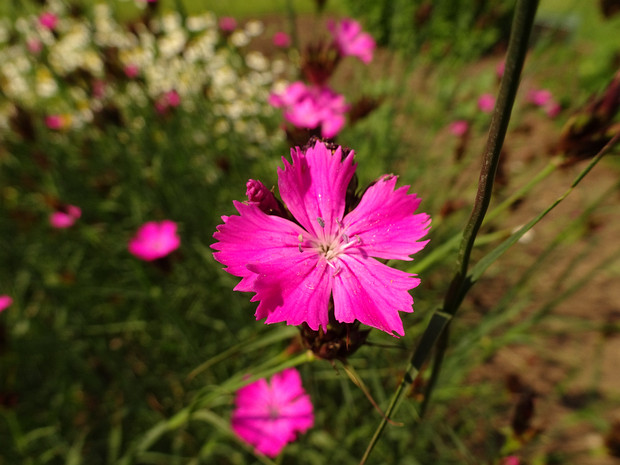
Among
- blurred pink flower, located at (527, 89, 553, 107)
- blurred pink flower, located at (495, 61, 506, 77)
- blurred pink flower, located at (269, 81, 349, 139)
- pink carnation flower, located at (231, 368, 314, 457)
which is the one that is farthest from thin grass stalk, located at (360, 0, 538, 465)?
blurred pink flower, located at (527, 89, 553, 107)

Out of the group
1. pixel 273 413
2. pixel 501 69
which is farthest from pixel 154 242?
pixel 501 69

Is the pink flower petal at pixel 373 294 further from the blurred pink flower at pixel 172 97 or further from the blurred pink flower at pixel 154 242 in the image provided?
the blurred pink flower at pixel 172 97

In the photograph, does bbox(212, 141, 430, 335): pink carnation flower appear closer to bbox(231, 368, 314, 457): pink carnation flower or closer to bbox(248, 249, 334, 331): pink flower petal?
bbox(248, 249, 334, 331): pink flower petal

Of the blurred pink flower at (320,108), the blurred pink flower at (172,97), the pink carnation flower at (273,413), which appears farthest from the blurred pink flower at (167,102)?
the pink carnation flower at (273,413)

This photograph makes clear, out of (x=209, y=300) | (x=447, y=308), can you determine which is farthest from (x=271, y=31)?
(x=447, y=308)

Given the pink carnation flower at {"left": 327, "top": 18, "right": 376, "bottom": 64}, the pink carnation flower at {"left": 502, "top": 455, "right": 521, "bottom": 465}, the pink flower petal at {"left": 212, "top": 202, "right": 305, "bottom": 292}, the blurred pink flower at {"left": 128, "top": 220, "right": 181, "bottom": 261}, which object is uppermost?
the pink carnation flower at {"left": 327, "top": 18, "right": 376, "bottom": 64}

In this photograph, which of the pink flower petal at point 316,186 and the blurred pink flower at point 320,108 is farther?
the blurred pink flower at point 320,108

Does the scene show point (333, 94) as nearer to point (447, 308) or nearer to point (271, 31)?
point (447, 308)

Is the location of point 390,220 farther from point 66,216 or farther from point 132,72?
point 132,72
